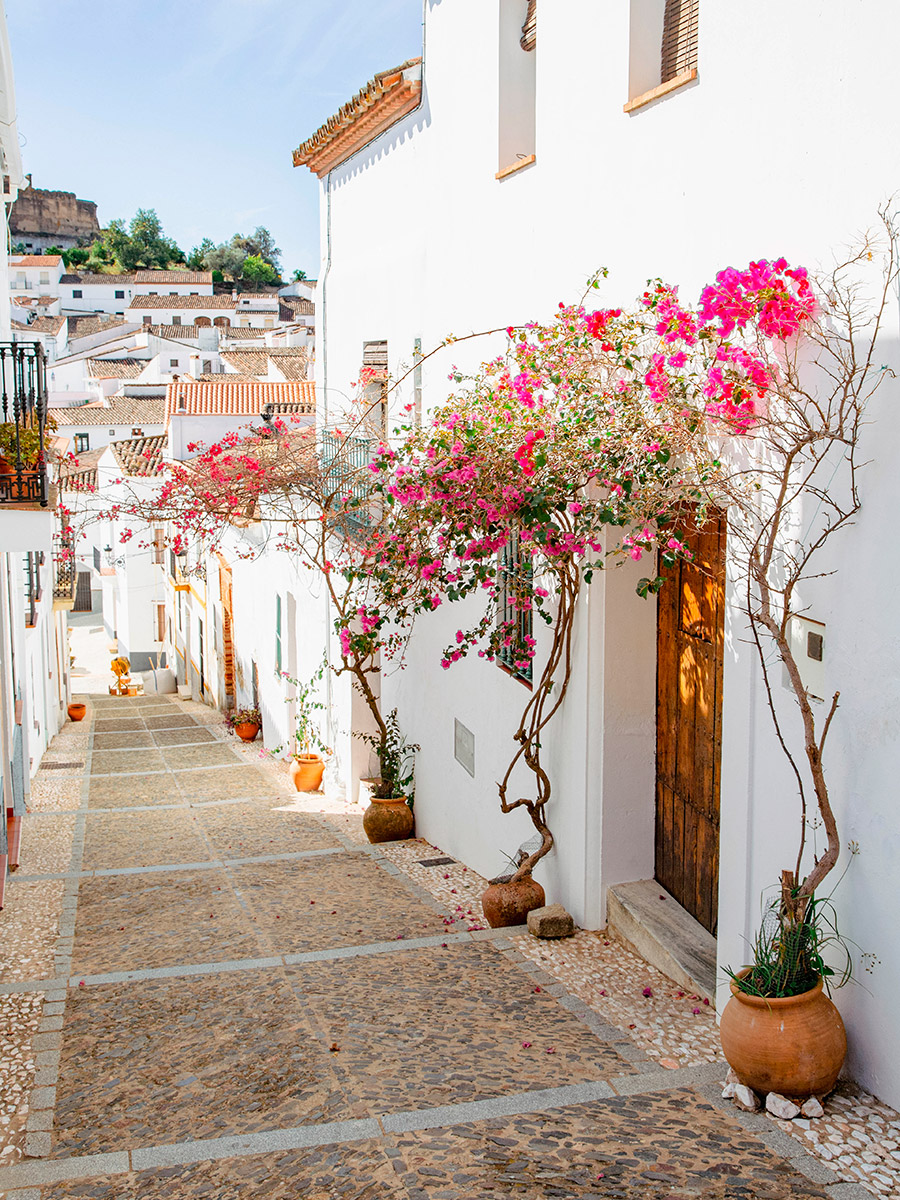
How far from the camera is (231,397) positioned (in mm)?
30828

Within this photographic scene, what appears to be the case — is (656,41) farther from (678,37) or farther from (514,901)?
(514,901)

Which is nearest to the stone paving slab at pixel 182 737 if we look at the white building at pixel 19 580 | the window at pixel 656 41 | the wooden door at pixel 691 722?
the white building at pixel 19 580

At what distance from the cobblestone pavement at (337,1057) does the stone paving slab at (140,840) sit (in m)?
0.72

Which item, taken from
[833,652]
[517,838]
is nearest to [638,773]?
[517,838]

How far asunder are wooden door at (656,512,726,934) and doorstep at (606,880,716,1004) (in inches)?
3.9

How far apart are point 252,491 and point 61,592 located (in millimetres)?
15139

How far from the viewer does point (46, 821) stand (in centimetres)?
1233

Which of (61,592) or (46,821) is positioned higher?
(61,592)

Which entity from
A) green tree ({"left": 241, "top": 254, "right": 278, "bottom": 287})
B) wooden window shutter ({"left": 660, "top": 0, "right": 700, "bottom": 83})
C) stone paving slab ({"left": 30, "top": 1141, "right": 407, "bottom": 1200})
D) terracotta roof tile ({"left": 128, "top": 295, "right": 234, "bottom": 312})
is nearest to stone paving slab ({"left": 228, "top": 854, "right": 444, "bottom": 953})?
stone paving slab ({"left": 30, "top": 1141, "right": 407, "bottom": 1200})

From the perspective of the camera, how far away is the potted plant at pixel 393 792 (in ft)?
36.0

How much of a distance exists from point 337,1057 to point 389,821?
5837mm

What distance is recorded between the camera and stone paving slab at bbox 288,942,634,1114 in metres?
4.80

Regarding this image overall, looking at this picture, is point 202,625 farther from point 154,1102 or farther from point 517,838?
point 154,1102

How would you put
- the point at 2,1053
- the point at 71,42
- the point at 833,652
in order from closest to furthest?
the point at 833,652
the point at 2,1053
the point at 71,42
